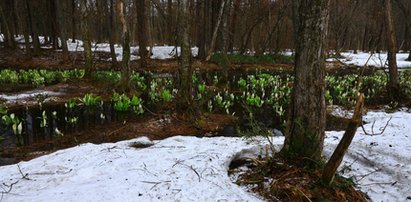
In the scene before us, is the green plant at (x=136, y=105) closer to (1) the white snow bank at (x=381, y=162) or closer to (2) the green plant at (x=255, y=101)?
(2) the green plant at (x=255, y=101)

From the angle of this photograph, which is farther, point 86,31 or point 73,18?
point 73,18

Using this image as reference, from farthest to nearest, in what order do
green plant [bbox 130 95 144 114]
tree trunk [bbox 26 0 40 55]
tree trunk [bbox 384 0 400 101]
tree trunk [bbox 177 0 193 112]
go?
tree trunk [bbox 26 0 40 55] → tree trunk [bbox 384 0 400 101] → green plant [bbox 130 95 144 114] → tree trunk [bbox 177 0 193 112]

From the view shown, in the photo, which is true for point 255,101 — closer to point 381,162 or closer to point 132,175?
point 381,162

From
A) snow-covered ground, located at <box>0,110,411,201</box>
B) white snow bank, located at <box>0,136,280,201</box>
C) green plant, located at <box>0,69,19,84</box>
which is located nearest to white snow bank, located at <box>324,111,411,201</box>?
snow-covered ground, located at <box>0,110,411,201</box>

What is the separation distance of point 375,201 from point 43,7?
31.1m

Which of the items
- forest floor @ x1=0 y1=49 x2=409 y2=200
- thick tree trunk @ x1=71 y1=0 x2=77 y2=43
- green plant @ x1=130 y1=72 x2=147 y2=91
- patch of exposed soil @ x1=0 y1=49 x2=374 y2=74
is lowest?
forest floor @ x1=0 y1=49 x2=409 y2=200

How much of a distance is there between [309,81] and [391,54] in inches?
257

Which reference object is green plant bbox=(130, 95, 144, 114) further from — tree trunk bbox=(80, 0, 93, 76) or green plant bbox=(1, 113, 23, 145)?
tree trunk bbox=(80, 0, 93, 76)

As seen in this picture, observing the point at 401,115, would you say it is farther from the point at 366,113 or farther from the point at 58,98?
the point at 58,98

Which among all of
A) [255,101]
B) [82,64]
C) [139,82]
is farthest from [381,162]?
[82,64]

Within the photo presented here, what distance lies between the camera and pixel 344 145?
3426 mm

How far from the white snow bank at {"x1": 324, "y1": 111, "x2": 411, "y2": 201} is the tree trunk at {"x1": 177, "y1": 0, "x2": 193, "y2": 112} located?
3.25 m

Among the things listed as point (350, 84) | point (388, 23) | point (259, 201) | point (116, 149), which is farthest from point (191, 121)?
point (350, 84)

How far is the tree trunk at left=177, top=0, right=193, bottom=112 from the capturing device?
7078 mm
